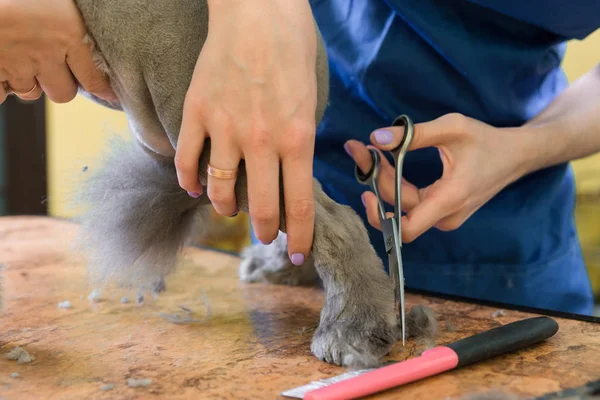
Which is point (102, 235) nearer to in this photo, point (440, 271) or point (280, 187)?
point (280, 187)

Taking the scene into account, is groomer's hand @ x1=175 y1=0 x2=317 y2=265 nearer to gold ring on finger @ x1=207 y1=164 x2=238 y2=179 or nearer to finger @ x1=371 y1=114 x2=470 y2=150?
gold ring on finger @ x1=207 y1=164 x2=238 y2=179

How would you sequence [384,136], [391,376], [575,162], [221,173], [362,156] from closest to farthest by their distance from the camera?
[391,376] < [221,173] < [384,136] < [362,156] < [575,162]

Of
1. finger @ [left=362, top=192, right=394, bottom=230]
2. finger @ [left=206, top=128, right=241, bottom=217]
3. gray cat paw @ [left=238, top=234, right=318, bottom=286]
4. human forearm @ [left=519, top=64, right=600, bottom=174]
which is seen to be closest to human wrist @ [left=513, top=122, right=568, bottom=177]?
human forearm @ [left=519, top=64, right=600, bottom=174]

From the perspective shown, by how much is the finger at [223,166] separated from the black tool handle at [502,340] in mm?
267

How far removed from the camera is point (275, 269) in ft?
3.24

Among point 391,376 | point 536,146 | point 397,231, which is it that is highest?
point 536,146

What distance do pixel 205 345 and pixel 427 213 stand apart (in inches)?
13.0

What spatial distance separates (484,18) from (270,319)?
1.72ft

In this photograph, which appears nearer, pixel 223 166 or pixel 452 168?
pixel 223 166

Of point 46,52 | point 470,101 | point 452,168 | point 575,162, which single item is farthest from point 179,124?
point 575,162

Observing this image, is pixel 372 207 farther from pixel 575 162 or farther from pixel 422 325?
pixel 575 162

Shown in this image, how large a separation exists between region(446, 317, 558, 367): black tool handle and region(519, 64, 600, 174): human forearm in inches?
13.3

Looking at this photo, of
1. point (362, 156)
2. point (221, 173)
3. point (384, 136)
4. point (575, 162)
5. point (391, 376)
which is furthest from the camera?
point (575, 162)

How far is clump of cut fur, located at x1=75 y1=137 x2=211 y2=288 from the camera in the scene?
0.85m
